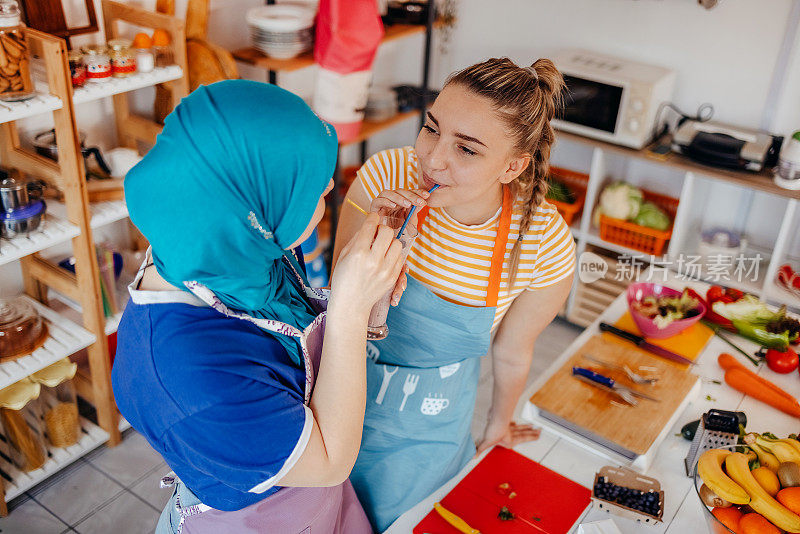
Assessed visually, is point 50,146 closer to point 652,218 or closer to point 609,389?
point 609,389

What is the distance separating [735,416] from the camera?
1.57 metres

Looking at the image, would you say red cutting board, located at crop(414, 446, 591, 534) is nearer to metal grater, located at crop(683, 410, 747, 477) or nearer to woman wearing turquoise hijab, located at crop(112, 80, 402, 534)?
metal grater, located at crop(683, 410, 747, 477)

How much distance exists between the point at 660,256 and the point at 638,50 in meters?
1.00

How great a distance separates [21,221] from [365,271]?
1.57 meters

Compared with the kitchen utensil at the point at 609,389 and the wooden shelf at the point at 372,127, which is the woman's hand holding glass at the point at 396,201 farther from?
the wooden shelf at the point at 372,127

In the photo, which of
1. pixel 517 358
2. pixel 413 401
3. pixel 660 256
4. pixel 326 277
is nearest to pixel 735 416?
pixel 517 358

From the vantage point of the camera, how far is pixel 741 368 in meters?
1.92

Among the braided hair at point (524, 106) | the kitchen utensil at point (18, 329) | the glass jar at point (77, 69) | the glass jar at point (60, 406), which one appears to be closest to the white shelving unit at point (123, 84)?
the glass jar at point (77, 69)

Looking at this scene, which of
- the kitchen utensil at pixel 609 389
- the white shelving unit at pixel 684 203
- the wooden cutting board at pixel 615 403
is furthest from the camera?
the white shelving unit at pixel 684 203

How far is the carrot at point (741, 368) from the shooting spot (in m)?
1.82

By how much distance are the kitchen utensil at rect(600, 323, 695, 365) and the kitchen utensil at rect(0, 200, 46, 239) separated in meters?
1.79

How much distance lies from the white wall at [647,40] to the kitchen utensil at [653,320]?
1.49 metres

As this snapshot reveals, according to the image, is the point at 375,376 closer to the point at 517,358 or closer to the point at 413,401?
the point at 413,401

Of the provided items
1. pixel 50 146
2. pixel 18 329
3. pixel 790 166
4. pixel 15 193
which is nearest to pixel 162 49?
pixel 50 146
